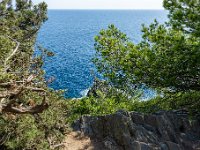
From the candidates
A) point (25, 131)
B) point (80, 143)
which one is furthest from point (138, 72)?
point (25, 131)

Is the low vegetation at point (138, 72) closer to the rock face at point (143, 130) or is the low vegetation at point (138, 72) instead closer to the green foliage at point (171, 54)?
the green foliage at point (171, 54)

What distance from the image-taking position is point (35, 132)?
19234 mm

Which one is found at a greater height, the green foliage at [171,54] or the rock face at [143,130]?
the green foliage at [171,54]

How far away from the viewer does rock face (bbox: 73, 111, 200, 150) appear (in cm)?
2356

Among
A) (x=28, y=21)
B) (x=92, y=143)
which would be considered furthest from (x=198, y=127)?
(x=28, y=21)

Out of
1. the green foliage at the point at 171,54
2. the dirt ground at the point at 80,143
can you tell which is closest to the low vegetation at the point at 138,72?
the green foliage at the point at 171,54

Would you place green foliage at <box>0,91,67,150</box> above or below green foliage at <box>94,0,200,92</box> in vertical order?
below

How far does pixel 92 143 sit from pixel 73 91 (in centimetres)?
5447

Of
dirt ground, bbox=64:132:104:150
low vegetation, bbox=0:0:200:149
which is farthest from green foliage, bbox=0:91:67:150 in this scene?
dirt ground, bbox=64:132:104:150

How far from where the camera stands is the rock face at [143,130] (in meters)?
23.6

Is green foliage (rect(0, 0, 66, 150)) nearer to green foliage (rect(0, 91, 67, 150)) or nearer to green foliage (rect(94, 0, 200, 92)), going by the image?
green foliage (rect(0, 91, 67, 150))

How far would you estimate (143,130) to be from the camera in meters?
24.2

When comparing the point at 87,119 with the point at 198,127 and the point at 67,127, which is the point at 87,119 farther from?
the point at 198,127

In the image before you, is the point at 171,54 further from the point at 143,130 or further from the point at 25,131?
the point at 25,131
